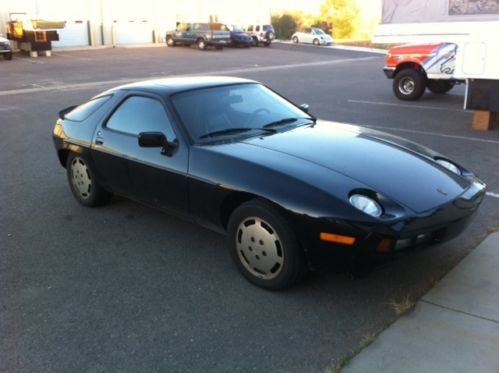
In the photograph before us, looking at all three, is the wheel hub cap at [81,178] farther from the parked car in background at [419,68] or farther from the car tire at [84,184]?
the parked car in background at [419,68]

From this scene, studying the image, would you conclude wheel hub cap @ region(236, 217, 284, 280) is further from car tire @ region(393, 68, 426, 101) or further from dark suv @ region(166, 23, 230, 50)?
dark suv @ region(166, 23, 230, 50)

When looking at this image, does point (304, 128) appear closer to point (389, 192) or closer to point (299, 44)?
point (389, 192)

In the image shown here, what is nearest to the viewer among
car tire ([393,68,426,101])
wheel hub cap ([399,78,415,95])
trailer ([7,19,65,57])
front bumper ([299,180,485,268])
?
front bumper ([299,180,485,268])

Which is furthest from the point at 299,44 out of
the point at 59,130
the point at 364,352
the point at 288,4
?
the point at 364,352

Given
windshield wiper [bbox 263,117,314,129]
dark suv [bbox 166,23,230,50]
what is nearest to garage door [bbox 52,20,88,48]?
dark suv [bbox 166,23,230,50]

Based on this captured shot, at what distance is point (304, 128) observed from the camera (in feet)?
14.7

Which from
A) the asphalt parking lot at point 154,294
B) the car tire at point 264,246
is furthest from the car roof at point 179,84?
the car tire at point 264,246

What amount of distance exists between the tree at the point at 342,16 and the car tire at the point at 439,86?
40976mm

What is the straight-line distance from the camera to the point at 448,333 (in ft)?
10.2

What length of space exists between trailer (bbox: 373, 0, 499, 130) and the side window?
18.8 ft

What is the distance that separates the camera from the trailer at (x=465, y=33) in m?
8.24

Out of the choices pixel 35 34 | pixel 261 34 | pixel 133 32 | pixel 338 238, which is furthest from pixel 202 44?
pixel 338 238

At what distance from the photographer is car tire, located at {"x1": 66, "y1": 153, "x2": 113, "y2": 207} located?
5.11m

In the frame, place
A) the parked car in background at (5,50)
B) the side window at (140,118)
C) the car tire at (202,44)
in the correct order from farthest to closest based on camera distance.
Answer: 1. the car tire at (202,44)
2. the parked car in background at (5,50)
3. the side window at (140,118)
